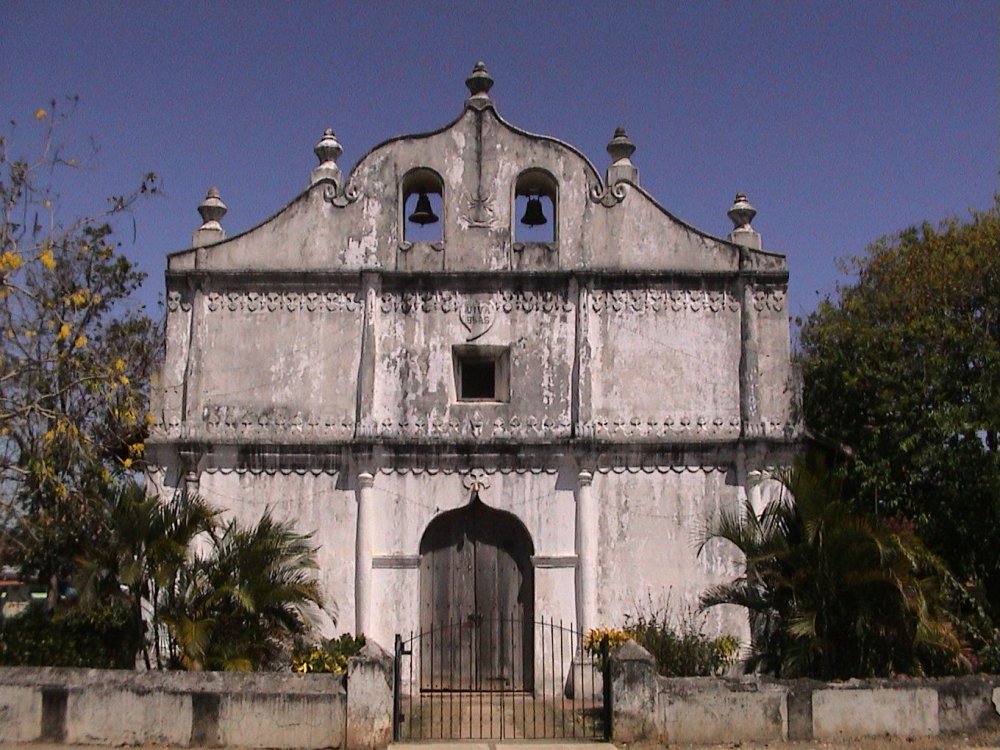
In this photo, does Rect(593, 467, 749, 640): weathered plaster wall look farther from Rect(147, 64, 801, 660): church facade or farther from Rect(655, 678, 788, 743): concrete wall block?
Rect(655, 678, 788, 743): concrete wall block

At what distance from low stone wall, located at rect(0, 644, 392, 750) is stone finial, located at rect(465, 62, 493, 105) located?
31.9 feet

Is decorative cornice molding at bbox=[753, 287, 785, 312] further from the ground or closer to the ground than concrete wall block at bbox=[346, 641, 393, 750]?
further from the ground

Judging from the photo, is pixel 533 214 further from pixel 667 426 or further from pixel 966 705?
pixel 966 705

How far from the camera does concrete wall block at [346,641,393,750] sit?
11.1 meters

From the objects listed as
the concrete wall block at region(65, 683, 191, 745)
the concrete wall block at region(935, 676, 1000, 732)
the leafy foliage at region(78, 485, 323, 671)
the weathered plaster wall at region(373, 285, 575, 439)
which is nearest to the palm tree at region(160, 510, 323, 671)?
the leafy foliage at region(78, 485, 323, 671)

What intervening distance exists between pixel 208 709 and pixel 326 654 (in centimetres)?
265

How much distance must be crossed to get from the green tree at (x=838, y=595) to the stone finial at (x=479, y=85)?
830cm

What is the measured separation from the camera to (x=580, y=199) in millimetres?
16875

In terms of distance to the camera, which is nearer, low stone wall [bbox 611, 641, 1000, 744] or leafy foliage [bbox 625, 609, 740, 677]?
low stone wall [bbox 611, 641, 1000, 744]

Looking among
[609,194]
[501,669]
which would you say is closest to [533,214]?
[609,194]

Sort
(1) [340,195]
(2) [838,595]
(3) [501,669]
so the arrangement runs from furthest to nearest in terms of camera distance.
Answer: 1. (1) [340,195]
2. (3) [501,669]
3. (2) [838,595]

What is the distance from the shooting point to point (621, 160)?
1717 centimetres

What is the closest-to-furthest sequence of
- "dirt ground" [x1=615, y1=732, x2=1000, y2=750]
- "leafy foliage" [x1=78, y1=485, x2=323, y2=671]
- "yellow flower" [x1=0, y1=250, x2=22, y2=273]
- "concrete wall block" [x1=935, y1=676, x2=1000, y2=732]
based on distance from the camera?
"dirt ground" [x1=615, y1=732, x2=1000, y2=750] → "concrete wall block" [x1=935, y1=676, x2=1000, y2=732] → "yellow flower" [x1=0, y1=250, x2=22, y2=273] → "leafy foliage" [x1=78, y1=485, x2=323, y2=671]

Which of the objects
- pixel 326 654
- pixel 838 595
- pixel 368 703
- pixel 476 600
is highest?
pixel 838 595
